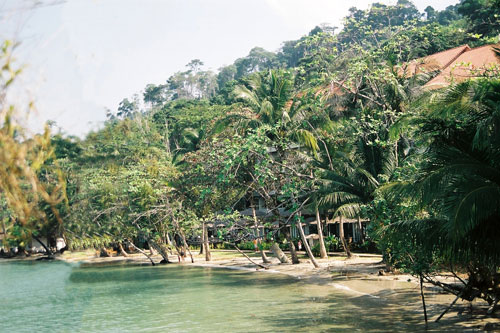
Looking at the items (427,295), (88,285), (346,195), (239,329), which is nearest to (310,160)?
(346,195)

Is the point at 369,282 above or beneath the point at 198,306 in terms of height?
above

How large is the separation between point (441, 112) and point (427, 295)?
9.57 m

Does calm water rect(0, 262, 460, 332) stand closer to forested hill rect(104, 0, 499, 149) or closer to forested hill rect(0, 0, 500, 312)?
forested hill rect(0, 0, 500, 312)

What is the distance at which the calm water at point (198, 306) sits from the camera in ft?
52.4

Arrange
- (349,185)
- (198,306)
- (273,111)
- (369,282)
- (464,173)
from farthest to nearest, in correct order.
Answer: (273,111)
(349,185)
(369,282)
(198,306)
(464,173)

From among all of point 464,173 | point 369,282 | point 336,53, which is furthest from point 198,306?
point 336,53

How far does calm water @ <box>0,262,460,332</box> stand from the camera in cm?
1596

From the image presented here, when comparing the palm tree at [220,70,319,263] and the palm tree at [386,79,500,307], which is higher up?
the palm tree at [220,70,319,263]

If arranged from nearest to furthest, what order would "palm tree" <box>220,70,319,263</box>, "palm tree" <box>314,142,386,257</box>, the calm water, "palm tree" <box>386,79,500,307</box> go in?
1. "palm tree" <box>386,79,500,307</box>
2. the calm water
3. "palm tree" <box>314,142,386,257</box>
4. "palm tree" <box>220,70,319,263</box>

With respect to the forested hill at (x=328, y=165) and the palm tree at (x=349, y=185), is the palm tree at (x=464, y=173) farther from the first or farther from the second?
the palm tree at (x=349, y=185)

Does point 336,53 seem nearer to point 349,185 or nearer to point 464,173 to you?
point 349,185

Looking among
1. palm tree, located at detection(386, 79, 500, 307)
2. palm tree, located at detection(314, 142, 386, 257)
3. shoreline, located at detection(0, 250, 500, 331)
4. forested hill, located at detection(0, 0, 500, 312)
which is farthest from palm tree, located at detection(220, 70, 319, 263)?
palm tree, located at detection(386, 79, 500, 307)

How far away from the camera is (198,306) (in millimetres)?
20734

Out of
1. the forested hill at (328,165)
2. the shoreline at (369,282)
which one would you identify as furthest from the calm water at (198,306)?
the forested hill at (328,165)
